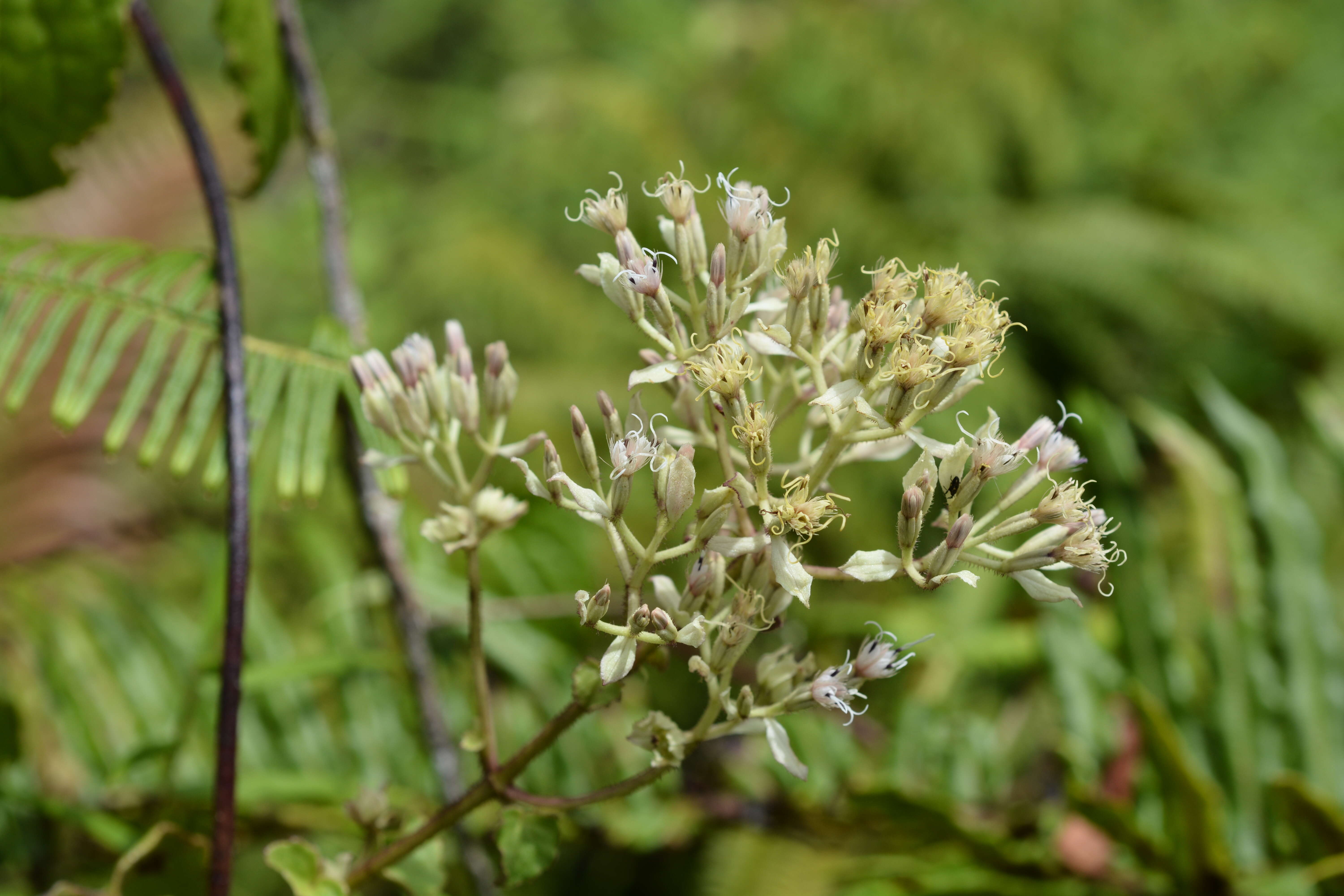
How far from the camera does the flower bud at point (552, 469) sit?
0.54m

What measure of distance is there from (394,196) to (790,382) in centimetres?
418

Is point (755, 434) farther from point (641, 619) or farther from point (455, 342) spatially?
point (455, 342)

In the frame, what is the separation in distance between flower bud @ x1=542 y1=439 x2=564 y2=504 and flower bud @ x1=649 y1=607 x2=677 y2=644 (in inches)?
3.5

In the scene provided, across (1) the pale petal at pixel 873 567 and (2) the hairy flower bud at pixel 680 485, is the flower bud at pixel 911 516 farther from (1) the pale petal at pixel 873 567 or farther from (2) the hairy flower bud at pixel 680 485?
(2) the hairy flower bud at pixel 680 485

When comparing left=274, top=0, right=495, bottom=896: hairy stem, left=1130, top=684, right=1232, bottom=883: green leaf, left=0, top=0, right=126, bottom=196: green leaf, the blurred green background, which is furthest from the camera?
the blurred green background

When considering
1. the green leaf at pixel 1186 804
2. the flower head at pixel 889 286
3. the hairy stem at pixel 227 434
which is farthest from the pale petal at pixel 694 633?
the green leaf at pixel 1186 804

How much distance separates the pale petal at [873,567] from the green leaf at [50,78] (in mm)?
680

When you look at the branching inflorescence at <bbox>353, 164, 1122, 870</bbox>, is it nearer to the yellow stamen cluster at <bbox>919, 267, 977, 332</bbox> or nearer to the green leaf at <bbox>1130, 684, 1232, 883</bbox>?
the yellow stamen cluster at <bbox>919, 267, 977, 332</bbox>

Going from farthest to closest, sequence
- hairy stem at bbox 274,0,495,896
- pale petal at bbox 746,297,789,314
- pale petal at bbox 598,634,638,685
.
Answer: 1. hairy stem at bbox 274,0,495,896
2. pale petal at bbox 746,297,789,314
3. pale petal at bbox 598,634,638,685

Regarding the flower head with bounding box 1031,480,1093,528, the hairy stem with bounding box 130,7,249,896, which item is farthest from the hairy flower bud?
the hairy stem with bounding box 130,7,249,896

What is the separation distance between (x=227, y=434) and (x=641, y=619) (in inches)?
14.1

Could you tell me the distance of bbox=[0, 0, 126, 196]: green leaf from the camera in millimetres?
733

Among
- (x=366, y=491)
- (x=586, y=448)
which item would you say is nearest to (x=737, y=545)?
(x=586, y=448)

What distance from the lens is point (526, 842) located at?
1.81ft
